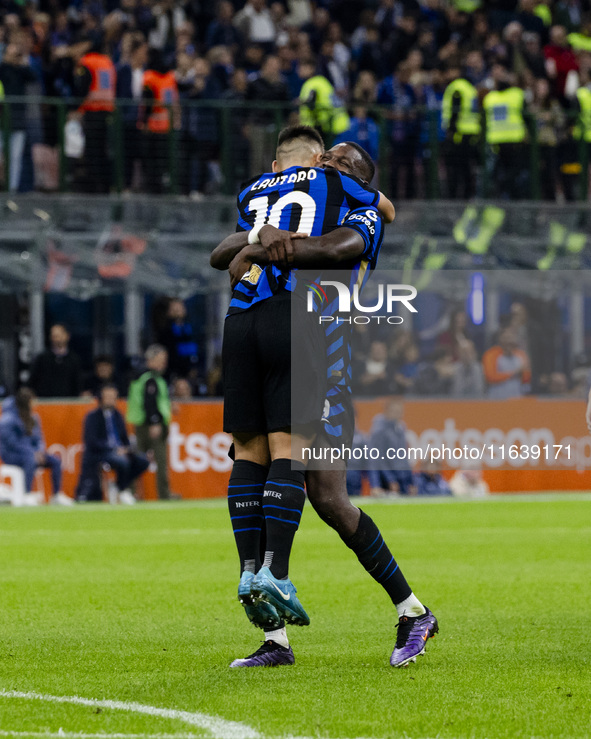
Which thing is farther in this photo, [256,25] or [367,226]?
[256,25]

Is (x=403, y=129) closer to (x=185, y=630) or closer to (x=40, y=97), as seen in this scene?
(x=40, y=97)

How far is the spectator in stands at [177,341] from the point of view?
18609 millimetres

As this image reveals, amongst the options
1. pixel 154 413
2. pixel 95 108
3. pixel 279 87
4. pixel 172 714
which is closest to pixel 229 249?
pixel 172 714

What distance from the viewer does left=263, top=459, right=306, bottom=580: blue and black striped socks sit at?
5.38 metres

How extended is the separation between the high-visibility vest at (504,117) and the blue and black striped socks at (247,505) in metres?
15.3

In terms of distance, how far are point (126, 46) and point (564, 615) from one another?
44.0ft

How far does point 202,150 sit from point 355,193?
13.6 metres

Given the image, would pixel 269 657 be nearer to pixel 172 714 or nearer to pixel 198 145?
pixel 172 714

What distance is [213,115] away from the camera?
62.7 feet

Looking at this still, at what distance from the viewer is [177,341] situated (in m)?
18.7

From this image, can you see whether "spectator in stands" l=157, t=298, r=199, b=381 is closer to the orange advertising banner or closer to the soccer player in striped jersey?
the orange advertising banner

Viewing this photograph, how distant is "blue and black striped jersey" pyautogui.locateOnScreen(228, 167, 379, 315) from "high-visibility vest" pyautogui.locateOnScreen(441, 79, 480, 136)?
572 inches

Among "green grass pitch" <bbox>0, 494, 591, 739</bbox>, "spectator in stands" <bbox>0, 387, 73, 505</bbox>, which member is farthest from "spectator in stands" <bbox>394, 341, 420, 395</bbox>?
"green grass pitch" <bbox>0, 494, 591, 739</bbox>

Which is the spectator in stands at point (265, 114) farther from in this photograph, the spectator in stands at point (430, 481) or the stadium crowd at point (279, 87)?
the spectator in stands at point (430, 481)
